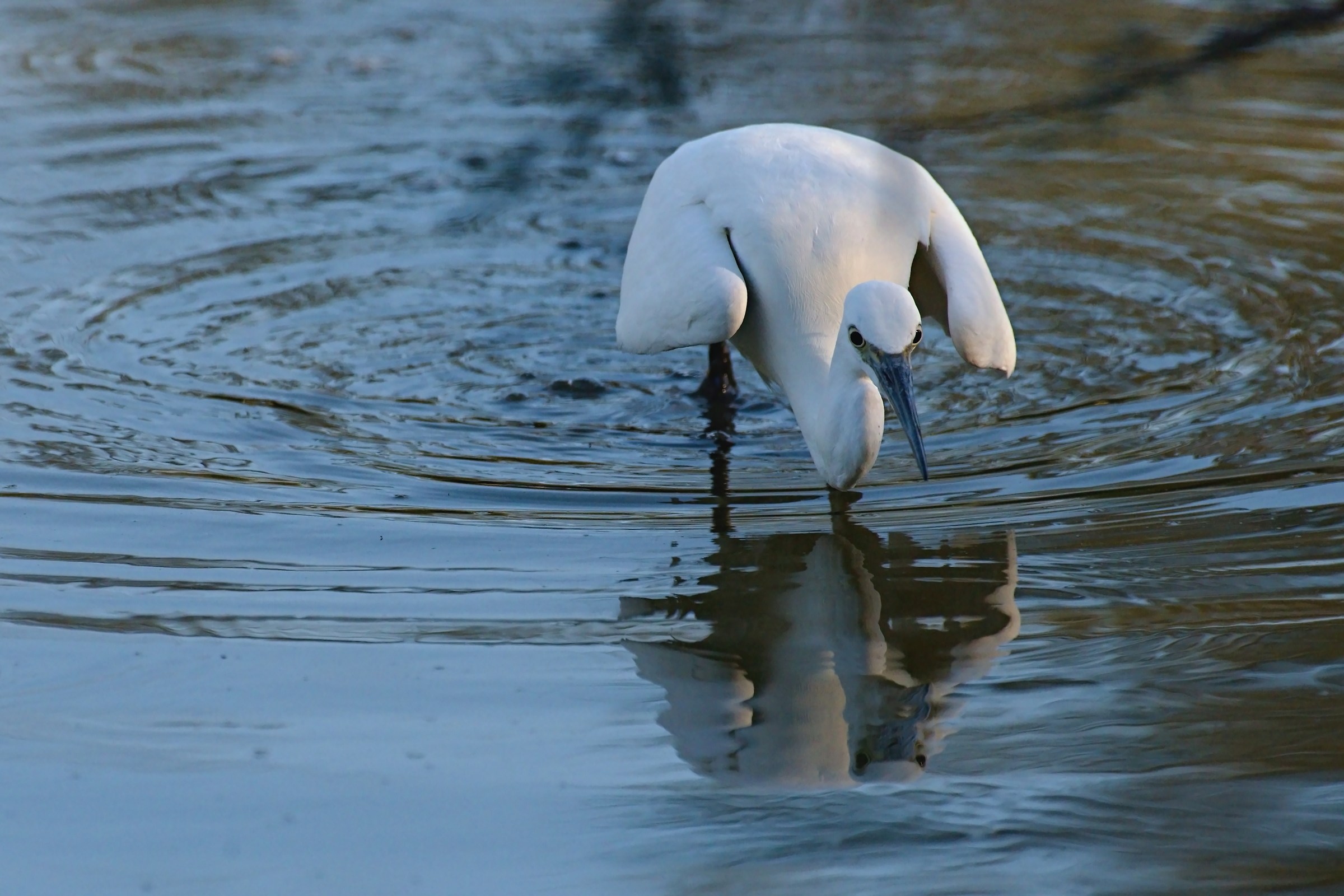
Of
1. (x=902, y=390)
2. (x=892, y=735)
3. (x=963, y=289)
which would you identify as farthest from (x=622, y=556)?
(x=963, y=289)

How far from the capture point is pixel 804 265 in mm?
5055

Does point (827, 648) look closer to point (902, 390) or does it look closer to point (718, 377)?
point (902, 390)

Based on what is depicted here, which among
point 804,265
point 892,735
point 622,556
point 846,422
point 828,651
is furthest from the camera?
point 804,265

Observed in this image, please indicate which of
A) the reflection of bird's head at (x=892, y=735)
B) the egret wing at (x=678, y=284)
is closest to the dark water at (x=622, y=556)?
the reflection of bird's head at (x=892, y=735)

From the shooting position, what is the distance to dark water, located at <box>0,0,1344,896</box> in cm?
309

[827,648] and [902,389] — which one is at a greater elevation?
[902,389]

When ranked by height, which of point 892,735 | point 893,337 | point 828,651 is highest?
point 893,337

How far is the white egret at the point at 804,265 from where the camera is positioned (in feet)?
16.0

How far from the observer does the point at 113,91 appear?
32.6 feet

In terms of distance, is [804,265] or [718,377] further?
[718,377]

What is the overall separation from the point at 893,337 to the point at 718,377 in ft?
5.12

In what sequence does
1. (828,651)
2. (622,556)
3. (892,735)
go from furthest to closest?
(622,556) → (828,651) → (892,735)

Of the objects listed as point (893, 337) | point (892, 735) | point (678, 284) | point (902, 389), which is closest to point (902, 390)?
point (902, 389)

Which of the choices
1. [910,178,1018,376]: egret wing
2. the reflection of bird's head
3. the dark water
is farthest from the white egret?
the reflection of bird's head
